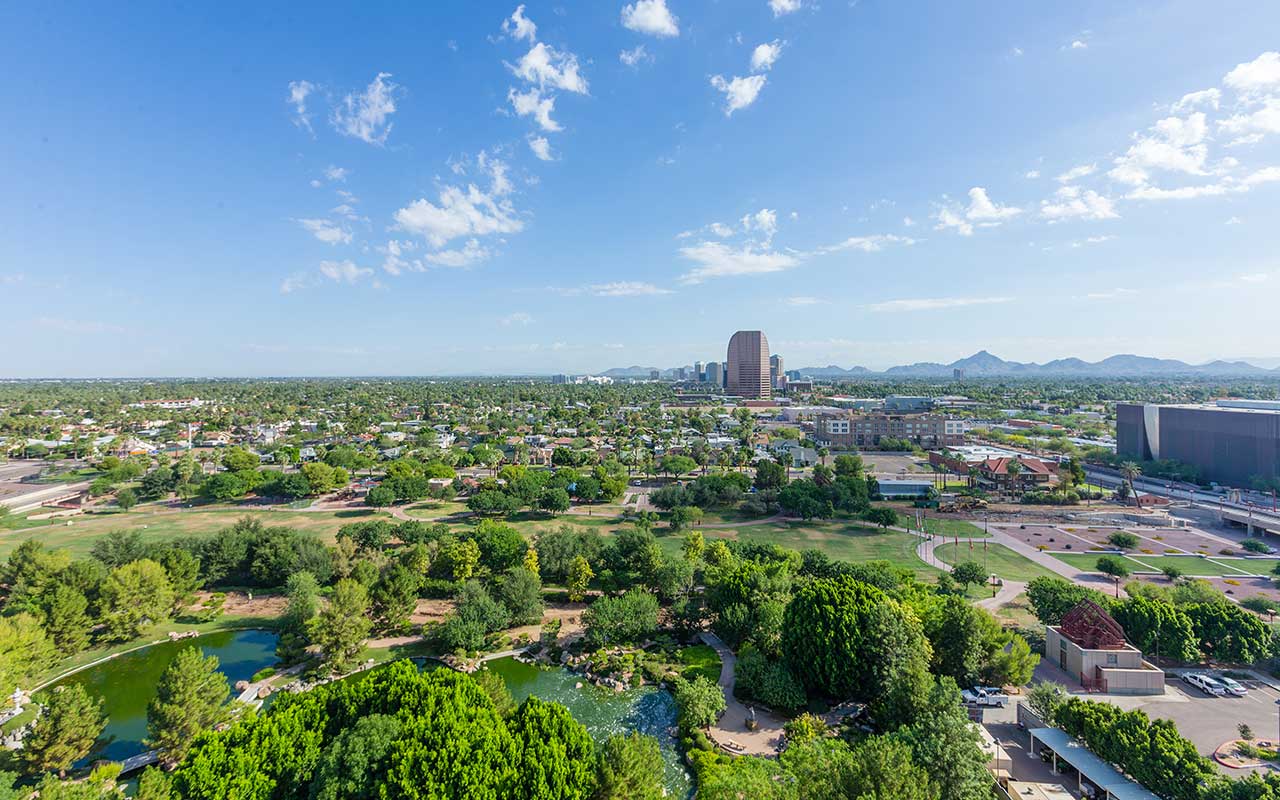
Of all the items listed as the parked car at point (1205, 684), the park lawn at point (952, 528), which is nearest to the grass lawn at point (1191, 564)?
the park lawn at point (952, 528)

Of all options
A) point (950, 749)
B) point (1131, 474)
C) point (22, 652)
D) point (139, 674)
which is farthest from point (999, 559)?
point (22, 652)

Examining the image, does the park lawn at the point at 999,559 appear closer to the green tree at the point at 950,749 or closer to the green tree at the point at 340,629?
the green tree at the point at 950,749

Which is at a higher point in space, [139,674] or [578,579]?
[578,579]

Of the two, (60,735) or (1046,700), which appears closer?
(60,735)

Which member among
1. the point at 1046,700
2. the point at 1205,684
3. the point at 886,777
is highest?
the point at 886,777

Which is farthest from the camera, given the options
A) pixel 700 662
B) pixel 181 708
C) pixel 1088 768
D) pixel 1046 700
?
pixel 700 662

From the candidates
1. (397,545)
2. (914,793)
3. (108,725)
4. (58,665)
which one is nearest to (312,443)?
(397,545)

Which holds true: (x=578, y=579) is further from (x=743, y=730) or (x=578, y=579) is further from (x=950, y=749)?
(x=950, y=749)
